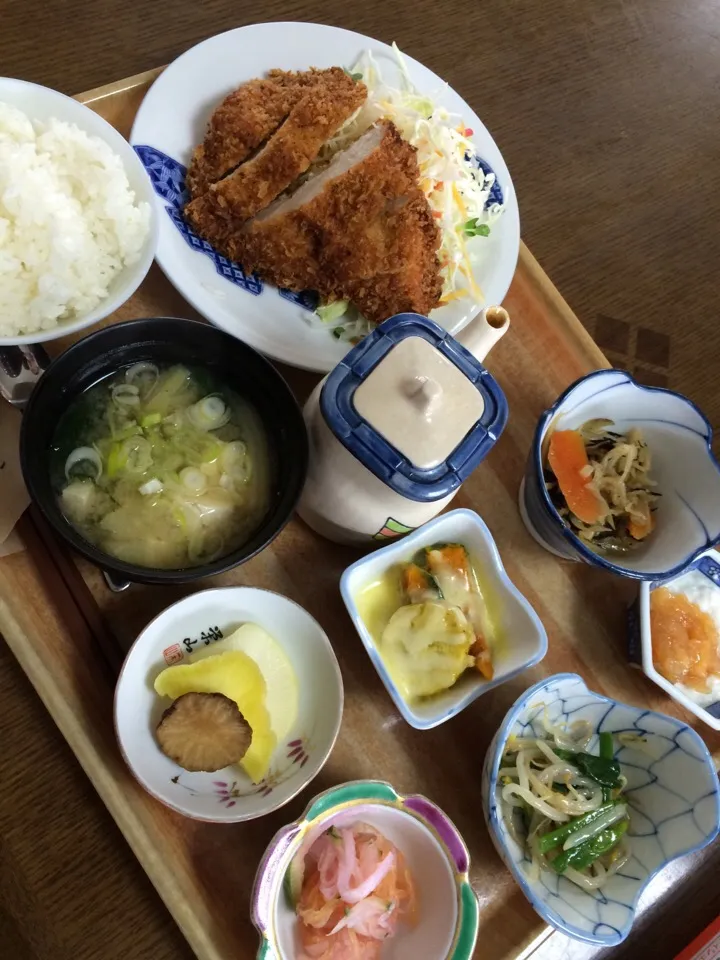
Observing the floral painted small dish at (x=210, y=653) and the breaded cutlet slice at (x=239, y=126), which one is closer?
the floral painted small dish at (x=210, y=653)

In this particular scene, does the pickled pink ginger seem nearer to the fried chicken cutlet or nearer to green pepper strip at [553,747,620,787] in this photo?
green pepper strip at [553,747,620,787]

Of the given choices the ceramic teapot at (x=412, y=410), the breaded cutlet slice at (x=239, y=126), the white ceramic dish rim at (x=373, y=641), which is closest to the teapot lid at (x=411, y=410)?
the ceramic teapot at (x=412, y=410)

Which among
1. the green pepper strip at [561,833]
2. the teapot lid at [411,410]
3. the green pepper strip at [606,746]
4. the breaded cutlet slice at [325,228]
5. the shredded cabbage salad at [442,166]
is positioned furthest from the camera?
the shredded cabbage salad at [442,166]

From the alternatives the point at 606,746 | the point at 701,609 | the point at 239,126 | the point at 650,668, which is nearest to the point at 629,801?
the point at 606,746

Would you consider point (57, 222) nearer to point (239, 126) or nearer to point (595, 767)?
point (239, 126)

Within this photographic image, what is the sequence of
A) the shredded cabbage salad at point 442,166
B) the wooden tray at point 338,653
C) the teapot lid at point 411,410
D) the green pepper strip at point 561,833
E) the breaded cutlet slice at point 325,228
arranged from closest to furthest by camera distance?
the teapot lid at point 411,410 → the wooden tray at point 338,653 → the green pepper strip at point 561,833 → the breaded cutlet slice at point 325,228 → the shredded cabbage salad at point 442,166

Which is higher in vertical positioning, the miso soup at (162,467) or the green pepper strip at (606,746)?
the miso soup at (162,467)

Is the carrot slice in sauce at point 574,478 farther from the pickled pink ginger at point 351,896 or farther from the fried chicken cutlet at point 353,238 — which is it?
the pickled pink ginger at point 351,896
